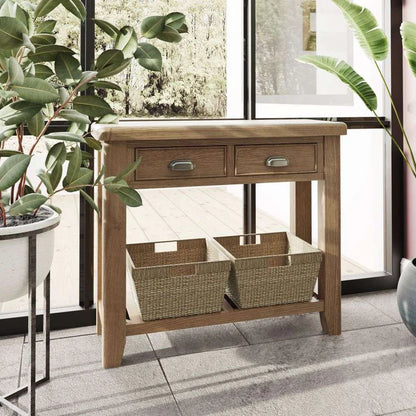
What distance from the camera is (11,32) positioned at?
1213 mm

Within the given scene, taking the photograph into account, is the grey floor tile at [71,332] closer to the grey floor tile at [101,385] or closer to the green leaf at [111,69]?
the grey floor tile at [101,385]

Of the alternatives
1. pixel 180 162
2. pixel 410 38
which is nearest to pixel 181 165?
pixel 180 162

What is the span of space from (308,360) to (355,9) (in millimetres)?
1394

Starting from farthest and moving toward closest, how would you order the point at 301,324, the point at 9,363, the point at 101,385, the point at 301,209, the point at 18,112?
the point at 301,209 → the point at 301,324 → the point at 9,363 → the point at 101,385 → the point at 18,112

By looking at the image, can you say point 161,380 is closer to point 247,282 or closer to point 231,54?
point 247,282

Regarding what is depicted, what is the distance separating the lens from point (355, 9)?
198 cm

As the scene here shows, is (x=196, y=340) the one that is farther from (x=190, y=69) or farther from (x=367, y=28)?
(x=367, y=28)

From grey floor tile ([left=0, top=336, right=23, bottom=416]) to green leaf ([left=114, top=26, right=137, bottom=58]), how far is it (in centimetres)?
117

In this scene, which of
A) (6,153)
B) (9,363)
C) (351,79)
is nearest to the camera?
(6,153)

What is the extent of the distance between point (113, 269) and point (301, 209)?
951mm

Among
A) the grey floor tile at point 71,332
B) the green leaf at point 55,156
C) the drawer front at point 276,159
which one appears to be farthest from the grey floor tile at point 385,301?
the green leaf at point 55,156

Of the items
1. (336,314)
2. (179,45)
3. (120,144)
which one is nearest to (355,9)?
(179,45)

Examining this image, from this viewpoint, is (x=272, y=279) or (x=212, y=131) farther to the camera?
(x=272, y=279)

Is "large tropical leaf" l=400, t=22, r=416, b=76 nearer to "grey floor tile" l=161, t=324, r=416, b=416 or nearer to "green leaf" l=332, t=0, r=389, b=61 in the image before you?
"green leaf" l=332, t=0, r=389, b=61
